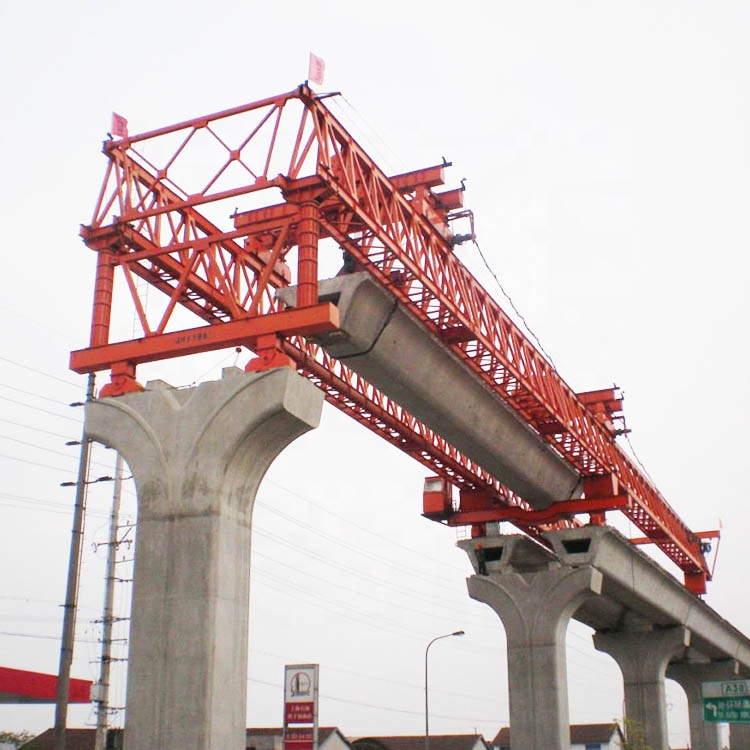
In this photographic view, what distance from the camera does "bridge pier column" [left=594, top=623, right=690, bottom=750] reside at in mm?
52562

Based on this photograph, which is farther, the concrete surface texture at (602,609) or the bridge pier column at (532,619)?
the concrete surface texture at (602,609)

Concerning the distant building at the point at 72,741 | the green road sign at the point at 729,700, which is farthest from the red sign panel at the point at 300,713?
the distant building at the point at 72,741

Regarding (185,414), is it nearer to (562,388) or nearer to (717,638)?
(562,388)

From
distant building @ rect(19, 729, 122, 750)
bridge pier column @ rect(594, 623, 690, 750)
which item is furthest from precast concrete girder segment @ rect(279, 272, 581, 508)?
distant building @ rect(19, 729, 122, 750)

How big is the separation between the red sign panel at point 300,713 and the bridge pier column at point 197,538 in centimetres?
220

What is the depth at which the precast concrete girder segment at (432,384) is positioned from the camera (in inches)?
992

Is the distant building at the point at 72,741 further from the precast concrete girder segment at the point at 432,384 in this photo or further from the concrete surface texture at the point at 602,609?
the precast concrete girder segment at the point at 432,384

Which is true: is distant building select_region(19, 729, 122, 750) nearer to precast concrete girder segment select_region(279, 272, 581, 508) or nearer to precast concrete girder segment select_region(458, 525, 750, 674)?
precast concrete girder segment select_region(458, 525, 750, 674)

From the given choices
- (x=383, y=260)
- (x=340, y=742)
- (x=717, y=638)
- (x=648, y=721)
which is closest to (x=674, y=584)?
(x=648, y=721)

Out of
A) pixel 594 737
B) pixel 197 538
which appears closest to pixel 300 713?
pixel 197 538

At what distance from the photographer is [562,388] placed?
117ft

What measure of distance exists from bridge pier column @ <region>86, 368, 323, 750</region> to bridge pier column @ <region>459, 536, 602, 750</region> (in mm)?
Result: 20343

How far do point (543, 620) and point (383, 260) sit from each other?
1912 centimetres

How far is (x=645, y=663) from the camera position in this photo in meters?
53.6
